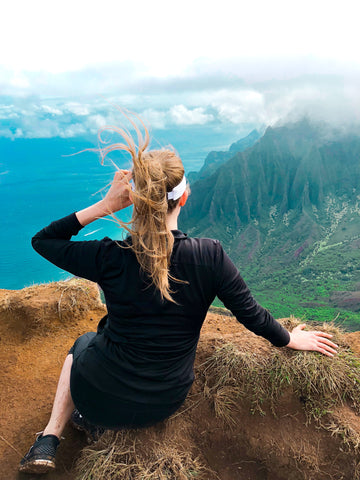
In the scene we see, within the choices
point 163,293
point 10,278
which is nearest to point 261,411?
point 163,293

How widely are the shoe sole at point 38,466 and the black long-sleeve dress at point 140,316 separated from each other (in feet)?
2.71

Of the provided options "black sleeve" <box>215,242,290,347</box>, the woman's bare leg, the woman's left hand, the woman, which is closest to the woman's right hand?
the woman

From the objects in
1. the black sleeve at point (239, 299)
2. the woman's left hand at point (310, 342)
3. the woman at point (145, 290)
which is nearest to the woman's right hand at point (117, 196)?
the woman at point (145, 290)

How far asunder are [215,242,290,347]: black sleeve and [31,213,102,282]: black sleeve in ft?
3.40

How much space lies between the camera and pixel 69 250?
2875 millimetres

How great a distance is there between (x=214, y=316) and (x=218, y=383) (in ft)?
13.6

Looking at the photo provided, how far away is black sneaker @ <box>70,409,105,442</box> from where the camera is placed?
3826 millimetres

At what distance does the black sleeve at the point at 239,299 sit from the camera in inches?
108

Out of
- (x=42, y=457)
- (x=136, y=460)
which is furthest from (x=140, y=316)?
(x=42, y=457)

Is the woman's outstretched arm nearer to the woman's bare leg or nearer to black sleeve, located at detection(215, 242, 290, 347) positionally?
black sleeve, located at detection(215, 242, 290, 347)

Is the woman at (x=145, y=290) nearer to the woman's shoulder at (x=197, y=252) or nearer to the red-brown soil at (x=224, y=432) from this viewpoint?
the woman's shoulder at (x=197, y=252)

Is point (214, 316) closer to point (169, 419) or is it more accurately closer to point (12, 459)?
point (169, 419)

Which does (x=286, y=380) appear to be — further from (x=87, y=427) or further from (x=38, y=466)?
(x=38, y=466)

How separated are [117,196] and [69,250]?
64 cm
